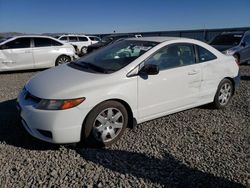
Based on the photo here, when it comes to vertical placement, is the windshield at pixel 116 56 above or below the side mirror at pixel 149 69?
above

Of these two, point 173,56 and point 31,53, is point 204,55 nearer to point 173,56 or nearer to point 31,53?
point 173,56

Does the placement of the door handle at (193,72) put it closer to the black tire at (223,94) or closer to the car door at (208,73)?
the car door at (208,73)

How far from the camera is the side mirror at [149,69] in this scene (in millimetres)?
3603

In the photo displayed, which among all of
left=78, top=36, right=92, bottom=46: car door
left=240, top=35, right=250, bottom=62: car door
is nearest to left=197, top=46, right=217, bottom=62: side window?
left=240, top=35, right=250, bottom=62: car door

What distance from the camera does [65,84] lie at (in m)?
3.42

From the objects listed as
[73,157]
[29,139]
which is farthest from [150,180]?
[29,139]

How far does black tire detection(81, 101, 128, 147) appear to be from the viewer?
129 inches

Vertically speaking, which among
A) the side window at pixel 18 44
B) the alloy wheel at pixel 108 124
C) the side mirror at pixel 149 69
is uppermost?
the side window at pixel 18 44

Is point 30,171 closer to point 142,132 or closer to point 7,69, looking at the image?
point 142,132

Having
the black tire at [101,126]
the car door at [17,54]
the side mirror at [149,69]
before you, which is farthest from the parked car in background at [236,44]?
the black tire at [101,126]

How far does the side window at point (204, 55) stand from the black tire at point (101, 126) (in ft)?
Result: 6.13

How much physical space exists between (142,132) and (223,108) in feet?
6.83

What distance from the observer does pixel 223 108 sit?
5.08 m

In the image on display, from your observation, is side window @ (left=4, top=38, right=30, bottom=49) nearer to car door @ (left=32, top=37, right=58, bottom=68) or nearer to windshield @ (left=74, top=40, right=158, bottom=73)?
car door @ (left=32, top=37, right=58, bottom=68)
